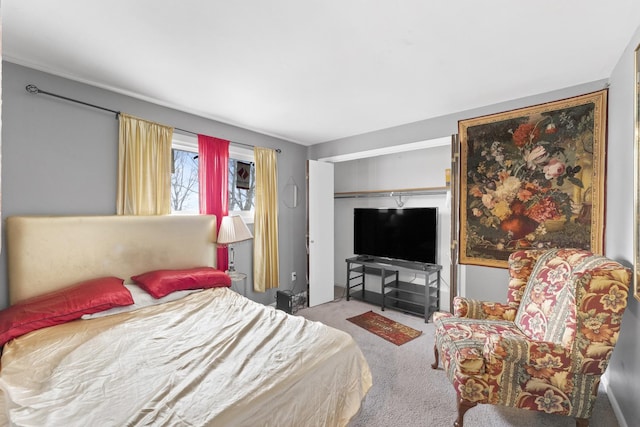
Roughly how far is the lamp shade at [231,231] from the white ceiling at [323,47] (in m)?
1.24

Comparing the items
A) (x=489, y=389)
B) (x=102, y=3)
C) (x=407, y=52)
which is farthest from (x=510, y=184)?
(x=102, y=3)

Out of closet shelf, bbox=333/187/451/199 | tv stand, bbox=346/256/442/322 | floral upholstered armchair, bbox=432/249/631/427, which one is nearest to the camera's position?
floral upholstered armchair, bbox=432/249/631/427

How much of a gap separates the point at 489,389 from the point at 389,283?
2.56 meters

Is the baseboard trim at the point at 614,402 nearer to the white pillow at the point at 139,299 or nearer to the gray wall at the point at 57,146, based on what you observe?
the white pillow at the point at 139,299

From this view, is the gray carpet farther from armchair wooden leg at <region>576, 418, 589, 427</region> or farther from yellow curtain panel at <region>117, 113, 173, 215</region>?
yellow curtain panel at <region>117, 113, 173, 215</region>

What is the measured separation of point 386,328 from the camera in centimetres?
365

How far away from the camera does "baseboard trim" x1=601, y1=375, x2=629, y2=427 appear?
2.11m

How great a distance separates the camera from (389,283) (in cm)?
459

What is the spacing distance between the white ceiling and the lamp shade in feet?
4.07

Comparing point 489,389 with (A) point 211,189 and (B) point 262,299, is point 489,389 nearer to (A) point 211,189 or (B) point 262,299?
(B) point 262,299

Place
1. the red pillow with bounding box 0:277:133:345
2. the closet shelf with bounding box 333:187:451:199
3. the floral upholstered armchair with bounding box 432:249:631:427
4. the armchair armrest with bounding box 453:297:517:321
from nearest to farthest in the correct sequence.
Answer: the floral upholstered armchair with bounding box 432:249:631:427
the red pillow with bounding box 0:277:133:345
the armchair armrest with bounding box 453:297:517:321
the closet shelf with bounding box 333:187:451:199

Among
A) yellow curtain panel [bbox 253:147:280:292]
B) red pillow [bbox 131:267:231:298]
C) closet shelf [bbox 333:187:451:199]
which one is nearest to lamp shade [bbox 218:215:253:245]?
red pillow [bbox 131:267:231:298]

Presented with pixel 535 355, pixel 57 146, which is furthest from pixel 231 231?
pixel 535 355

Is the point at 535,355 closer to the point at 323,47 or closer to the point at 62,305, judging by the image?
the point at 323,47
